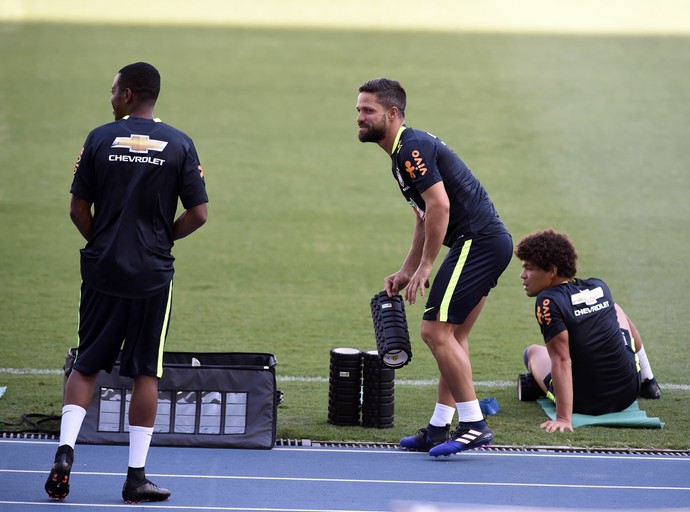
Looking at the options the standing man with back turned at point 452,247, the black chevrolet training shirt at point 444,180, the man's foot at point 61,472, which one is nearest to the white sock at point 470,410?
the standing man with back turned at point 452,247

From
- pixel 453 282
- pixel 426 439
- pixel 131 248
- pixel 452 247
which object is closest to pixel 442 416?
pixel 426 439

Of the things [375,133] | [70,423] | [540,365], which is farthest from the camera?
[540,365]

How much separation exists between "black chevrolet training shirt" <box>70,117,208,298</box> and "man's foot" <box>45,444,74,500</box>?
0.70 metres

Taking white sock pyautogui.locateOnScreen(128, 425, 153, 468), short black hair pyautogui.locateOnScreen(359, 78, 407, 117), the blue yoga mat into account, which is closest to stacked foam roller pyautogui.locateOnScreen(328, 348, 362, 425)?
the blue yoga mat

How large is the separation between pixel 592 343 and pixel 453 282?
114 cm

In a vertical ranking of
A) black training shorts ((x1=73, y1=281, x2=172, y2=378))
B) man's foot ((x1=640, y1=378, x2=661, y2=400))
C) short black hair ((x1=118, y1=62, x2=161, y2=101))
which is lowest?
man's foot ((x1=640, y1=378, x2=661, y2=400))

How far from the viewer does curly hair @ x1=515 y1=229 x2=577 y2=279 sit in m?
6.29

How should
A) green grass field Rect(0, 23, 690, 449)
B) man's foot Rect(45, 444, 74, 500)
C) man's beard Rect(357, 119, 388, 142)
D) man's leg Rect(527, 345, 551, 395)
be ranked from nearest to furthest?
man's foot Rect(45, 444, 74, 500) → man's beard Rect(357, 119, 388, 142) → man's leg Rect(527, 345, 551, 395) → green grass field Rect(0, 23, 690, 449)

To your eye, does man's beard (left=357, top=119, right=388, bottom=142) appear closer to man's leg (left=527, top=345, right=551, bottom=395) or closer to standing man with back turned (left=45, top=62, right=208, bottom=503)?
standing man with back turned (left=45, top=62, right=208, bottom=503)

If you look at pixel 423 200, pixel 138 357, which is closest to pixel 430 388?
pixel 423 200

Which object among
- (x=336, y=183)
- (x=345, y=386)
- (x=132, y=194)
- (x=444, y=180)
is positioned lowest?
(x=345, y=386)

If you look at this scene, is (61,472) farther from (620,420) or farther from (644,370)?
(644,370)

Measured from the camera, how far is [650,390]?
6.87m

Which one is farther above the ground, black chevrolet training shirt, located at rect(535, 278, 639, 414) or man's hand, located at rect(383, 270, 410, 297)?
man's hand, located at rect(383, 270, 410, 297)
